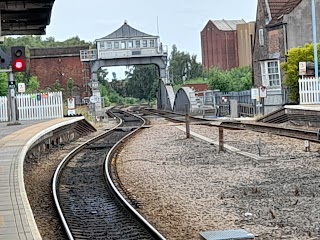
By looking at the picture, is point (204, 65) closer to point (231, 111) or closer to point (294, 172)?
point (231, 111)

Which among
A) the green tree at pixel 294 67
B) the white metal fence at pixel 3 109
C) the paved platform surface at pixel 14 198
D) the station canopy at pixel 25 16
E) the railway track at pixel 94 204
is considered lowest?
the railway track at pixel 94 204

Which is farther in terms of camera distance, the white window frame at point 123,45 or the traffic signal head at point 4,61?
the white window frame at point 123,45

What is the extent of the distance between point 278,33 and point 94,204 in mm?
46518

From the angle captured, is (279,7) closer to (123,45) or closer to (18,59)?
(123,45)

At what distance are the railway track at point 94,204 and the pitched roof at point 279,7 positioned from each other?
39336 millimetres

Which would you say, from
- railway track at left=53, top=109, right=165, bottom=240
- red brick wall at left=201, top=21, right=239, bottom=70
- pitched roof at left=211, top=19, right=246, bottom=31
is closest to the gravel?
railway track at left=53, top=109, right=165, bottom=240

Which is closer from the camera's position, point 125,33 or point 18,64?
point 18,64

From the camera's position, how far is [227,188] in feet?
45.2

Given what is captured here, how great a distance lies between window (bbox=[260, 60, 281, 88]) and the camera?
56.7m

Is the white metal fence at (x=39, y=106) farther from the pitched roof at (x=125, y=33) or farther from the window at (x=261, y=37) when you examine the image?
the pitched roof at (x=125, y=33)

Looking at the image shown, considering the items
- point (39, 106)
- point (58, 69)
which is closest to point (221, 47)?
point (58, 69)

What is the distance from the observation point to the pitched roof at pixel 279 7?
189ft

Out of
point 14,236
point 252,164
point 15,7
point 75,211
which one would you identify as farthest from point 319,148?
point 14,236

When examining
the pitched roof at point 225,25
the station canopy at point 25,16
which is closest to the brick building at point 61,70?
the pitched roof at point 225,25
